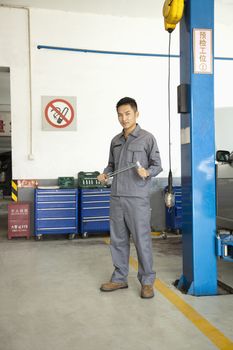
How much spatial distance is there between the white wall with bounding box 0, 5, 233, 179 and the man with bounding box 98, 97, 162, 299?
8.38 feet

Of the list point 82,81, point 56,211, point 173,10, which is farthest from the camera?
point 82,81

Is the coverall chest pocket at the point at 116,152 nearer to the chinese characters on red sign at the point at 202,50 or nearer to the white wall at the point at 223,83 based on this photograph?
the chinese characters on red sign at the point at 202,50

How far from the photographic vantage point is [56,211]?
184 inches

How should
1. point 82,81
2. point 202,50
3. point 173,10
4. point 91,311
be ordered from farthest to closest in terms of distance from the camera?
point 82,81
point 202,50
point 173,10
point 91,311

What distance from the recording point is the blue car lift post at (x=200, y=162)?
251cm

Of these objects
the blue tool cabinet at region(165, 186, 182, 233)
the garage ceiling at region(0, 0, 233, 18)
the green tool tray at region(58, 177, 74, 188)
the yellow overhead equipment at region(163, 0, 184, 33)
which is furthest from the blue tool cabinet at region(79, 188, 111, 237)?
the yellow overhead equipment at region(163, 0, 184, 33)

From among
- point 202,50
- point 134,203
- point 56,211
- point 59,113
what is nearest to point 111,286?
point 134,203

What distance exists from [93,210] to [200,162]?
2535 mm

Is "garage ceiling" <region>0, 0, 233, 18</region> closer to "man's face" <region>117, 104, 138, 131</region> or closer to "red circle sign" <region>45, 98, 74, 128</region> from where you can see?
"red circle sign" <region>45, 98, 74, 128</region>

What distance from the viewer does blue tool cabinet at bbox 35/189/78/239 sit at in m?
4.64

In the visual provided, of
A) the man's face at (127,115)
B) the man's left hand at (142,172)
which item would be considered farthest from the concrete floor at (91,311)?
the man's face at (127,115)

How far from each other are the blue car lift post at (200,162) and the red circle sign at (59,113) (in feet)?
9.18

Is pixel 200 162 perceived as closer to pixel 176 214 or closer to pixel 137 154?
pixel 137 154

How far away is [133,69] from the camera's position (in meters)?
5.29
